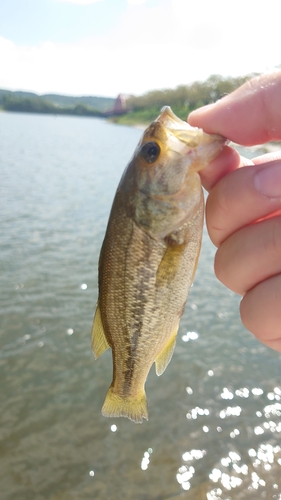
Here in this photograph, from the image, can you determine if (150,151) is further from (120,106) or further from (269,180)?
(120,106)

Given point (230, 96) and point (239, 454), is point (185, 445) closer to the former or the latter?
point (239, 454)

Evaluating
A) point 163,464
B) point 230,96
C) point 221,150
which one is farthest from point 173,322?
point 163,464

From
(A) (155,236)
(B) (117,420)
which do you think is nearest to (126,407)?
(A) (155,236)

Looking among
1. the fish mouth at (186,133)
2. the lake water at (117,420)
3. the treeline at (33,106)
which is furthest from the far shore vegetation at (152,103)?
the fish mouth at (186,133)

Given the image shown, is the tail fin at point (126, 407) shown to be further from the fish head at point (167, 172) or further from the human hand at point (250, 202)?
the fish head at point (167, 172)

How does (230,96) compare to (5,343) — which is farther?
(5,343)
